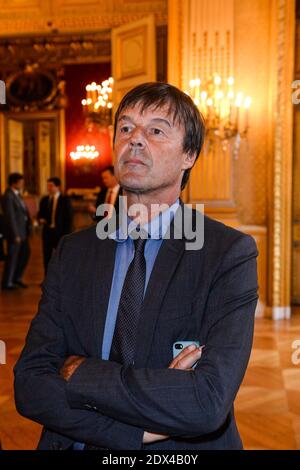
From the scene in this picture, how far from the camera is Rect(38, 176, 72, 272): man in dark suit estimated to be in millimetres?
8508

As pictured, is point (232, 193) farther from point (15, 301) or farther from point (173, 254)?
point (173, 254)

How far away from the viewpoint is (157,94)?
1460mm

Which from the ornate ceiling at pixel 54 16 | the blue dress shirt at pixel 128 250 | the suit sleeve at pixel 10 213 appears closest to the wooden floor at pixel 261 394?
the blue dress shirt at pixel 128 250

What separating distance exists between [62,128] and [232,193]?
28.1ft

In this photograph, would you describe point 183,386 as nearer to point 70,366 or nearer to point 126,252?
point 70,366

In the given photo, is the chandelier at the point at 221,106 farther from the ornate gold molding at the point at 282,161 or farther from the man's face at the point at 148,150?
the man's face at the point at 148,150

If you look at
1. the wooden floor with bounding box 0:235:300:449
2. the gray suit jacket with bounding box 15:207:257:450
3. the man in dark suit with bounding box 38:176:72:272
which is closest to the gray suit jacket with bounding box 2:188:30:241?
the man in dark suit with bounding box 38:176:72:272

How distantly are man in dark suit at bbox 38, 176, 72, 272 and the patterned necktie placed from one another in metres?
7.09

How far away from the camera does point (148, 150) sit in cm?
144

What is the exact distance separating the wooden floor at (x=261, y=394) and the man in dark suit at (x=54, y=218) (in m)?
2.02

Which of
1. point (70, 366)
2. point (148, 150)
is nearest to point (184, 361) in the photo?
point (70, 366)

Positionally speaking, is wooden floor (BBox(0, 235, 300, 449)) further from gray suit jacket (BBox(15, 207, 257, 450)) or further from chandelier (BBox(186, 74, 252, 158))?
chandelier (BBox(186, 74, 252, 158))

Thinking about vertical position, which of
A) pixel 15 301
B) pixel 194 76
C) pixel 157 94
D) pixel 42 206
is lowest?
pixel 15 301
